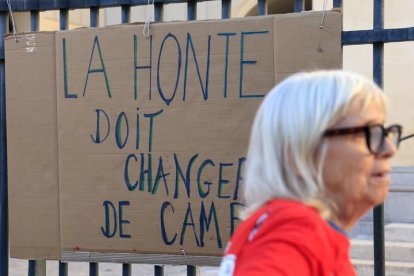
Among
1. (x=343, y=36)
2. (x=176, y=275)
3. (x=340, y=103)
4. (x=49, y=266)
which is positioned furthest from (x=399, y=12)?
(x=340, y=103)

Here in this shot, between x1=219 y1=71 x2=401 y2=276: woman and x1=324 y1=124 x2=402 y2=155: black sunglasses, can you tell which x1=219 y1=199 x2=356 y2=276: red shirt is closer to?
x1=219 y1=71 x2=401 y2=276: woman

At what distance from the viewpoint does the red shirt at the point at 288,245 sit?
117 cm

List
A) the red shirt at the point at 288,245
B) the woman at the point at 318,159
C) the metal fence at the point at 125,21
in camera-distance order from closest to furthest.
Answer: the red shirt at the point at 288,245 → the woman at the point at 318,159 → the metal fence at the point at 125,21

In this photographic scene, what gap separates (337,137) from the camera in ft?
4.33

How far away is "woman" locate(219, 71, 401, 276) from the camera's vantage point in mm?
1277

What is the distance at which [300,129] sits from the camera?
4.26ft

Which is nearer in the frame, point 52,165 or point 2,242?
point 52,165

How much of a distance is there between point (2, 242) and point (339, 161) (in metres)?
2.39

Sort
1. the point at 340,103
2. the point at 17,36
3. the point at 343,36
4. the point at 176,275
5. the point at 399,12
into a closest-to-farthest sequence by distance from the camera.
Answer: the point at 340,103 < the point at 343,36 < the point at 17,36 < the point at 176,275 < the point at 399,12

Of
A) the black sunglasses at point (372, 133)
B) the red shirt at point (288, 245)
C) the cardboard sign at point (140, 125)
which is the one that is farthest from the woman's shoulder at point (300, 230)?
the cardboard sign at point (140, 125)

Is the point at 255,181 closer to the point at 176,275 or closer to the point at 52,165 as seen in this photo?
the point at 52,165

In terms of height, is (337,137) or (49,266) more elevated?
(337,137)

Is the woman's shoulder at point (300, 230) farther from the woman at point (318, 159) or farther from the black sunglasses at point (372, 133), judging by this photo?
the black sunglasses at point (372, 133)

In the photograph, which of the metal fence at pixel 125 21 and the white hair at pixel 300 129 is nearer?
the white hair at pixel 300 129
